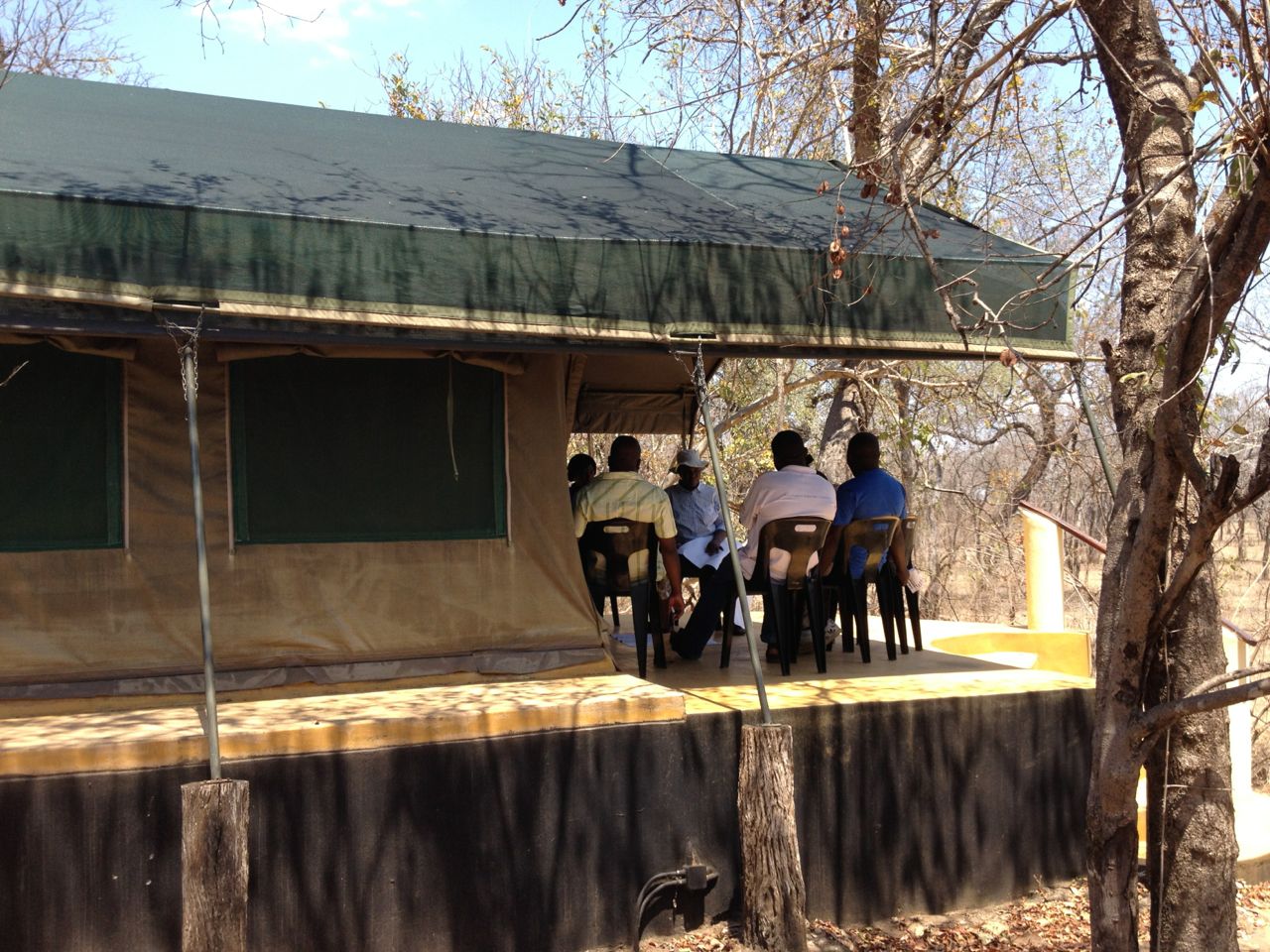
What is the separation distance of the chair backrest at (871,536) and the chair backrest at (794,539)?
0.34 meters

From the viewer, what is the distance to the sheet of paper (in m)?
7.19

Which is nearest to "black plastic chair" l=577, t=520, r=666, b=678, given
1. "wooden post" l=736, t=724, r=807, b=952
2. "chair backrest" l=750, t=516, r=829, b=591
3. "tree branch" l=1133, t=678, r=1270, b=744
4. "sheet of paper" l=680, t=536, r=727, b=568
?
"chair backrest" l=750, t=516, r=829, b=591

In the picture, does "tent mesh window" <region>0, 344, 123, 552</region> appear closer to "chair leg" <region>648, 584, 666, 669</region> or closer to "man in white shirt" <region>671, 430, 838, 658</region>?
"chair leg" <region>648, 584, 666, 669</region>

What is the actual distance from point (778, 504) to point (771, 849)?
2.02 metres

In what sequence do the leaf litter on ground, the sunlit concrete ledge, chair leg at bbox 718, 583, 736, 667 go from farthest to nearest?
chair leg at bbox 718, 583, 736, 667 → the leaf litter on ground → the sunlit concrete ledge

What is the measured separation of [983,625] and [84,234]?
24.3 feet

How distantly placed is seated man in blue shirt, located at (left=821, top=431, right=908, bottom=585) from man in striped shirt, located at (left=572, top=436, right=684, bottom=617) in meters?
0.94

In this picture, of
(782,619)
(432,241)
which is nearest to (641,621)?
(782,619)

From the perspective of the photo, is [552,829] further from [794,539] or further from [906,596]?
[906,596]

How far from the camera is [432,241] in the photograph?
4.98m

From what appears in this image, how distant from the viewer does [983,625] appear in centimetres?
990

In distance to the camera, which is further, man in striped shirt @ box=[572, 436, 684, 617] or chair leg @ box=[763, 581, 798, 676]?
chair leg @ box=[763, 581, 798, 676]

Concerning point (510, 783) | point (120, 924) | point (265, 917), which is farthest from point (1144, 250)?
point (120, 924)

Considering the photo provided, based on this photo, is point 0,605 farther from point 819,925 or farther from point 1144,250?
point 1144,250
